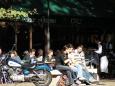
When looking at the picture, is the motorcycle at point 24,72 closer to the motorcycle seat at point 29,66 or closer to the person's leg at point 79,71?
the motorcycle seat at point 29,66

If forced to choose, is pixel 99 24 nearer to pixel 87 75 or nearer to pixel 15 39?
pixel 15 39

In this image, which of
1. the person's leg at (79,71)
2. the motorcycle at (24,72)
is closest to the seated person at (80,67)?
the person's leg at (79,71)

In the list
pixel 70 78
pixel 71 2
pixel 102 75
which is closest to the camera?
pixel 70 78

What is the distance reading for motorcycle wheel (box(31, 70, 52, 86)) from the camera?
21469mm

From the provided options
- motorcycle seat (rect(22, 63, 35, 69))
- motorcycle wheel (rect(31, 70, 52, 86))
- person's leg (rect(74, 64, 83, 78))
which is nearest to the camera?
motorcycle wheel (rect(31, 70, 52, 86))

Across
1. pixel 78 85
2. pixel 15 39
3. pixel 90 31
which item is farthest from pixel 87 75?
pixel 90 31

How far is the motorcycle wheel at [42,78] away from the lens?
70.4ft

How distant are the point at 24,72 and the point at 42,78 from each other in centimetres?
78

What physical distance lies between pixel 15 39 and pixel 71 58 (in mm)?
5155

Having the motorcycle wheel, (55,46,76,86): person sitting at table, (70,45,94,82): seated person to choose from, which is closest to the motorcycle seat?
the motorcycle wheel

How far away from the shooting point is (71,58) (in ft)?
73.7

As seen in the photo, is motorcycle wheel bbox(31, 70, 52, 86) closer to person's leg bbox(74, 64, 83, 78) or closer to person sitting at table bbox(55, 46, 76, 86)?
person sitting at table bbox(55, 46, 76, 86)

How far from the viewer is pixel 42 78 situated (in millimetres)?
21641

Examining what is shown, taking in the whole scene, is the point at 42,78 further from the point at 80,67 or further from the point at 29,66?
the point at 80,67
